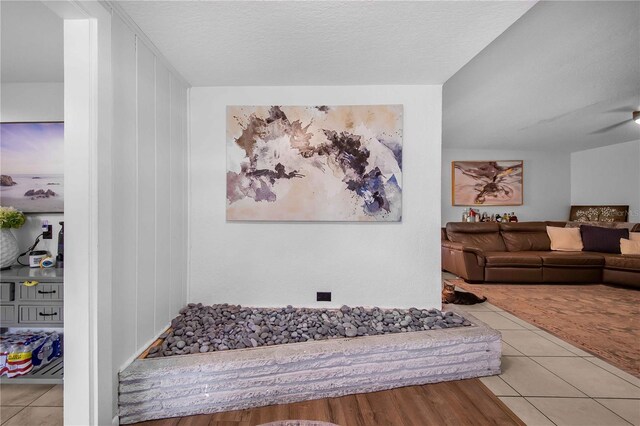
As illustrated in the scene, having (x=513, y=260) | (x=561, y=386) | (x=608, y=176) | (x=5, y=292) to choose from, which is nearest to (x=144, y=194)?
(x=5, y=292)

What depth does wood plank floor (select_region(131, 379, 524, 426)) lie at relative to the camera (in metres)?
1.55

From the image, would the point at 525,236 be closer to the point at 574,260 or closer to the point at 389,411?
the point at 574,260

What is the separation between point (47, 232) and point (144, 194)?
1549mm

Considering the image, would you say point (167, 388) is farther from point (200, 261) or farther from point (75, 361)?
point (200, 261)

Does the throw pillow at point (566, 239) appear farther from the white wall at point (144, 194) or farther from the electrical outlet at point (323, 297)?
the white wall at point (144, 194)

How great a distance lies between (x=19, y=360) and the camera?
1.91m

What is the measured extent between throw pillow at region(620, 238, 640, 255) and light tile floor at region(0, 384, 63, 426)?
687cm

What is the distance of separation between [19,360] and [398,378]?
103 inches

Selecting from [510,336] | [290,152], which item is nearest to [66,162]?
[290,152]

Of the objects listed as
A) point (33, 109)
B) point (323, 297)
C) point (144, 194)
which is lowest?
point (323, 297)

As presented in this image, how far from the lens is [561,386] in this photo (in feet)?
6.10

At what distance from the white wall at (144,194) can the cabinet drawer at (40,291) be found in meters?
0.84

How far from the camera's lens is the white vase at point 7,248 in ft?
7.47

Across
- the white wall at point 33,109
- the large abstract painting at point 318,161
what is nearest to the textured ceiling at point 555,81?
the large abstract painting at point 318,161
